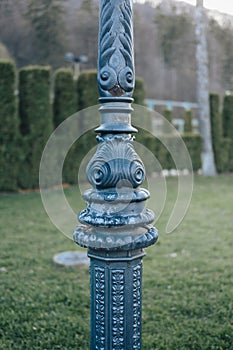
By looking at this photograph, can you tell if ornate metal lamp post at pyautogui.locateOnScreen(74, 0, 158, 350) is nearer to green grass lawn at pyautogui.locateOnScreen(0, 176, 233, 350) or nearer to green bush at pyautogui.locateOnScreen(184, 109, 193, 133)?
green grass lawn at pyautogui.locateOnScreen(0, 176, 233, 350)

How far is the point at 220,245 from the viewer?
5242 millimetres

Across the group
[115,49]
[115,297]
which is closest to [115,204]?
[115,297]

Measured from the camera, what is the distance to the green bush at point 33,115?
9.80 m

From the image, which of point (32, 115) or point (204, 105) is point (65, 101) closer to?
point (32, 115)

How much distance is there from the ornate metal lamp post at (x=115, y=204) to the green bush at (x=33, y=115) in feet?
27.8

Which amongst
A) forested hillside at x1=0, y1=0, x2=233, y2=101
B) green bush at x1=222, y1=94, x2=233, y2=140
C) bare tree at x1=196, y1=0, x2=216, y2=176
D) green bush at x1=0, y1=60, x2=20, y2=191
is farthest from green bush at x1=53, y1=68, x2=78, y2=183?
forested hillside at x1=0, y1=0, x2=233, y2=101

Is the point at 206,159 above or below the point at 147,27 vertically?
below

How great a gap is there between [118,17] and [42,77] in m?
8.79

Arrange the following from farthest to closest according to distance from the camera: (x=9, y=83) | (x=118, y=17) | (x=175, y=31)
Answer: (x=175, y=31) < (x=9, y=83) < (x=118, y=17)

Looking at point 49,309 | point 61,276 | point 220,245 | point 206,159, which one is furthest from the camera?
point 206,159

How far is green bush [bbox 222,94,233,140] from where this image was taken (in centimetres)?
1420

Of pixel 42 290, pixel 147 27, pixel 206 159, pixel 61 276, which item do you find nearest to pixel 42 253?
pixel 61 276

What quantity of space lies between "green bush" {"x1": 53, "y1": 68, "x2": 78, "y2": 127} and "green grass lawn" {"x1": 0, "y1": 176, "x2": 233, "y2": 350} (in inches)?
186

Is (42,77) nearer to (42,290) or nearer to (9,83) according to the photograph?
(9,83)
